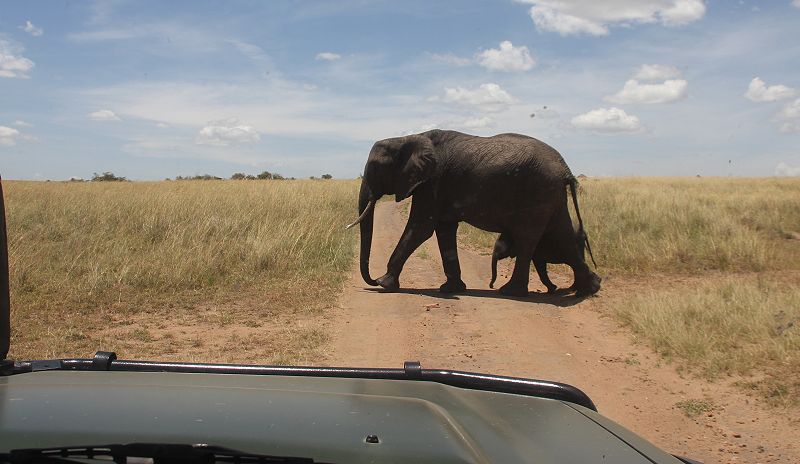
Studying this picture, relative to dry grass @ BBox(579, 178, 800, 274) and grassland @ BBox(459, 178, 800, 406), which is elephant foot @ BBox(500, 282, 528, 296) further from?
dry grass @ BBox(579, 178, 800, 274)

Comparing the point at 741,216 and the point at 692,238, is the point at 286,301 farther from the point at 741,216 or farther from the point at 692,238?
the point at 741,216

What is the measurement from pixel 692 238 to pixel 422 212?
668 centimetres

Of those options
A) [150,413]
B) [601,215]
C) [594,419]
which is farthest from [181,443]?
[601,215]

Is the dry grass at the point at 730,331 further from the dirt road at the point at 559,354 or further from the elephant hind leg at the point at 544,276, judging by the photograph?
the elephant hind leg at the point at 544,276

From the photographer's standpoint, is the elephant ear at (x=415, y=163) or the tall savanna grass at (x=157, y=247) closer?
the tall savanna grass at (x=157, y=247)

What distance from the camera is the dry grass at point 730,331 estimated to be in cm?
646

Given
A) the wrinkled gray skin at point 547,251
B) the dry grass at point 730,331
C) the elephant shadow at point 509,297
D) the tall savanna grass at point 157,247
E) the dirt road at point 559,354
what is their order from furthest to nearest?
the wrinkled gray skin at point 547,251
the elephant shadow at point 509,297
the tall savanna grass at point 157,247
the dry grass at point 730,331
the dirt road at point 559,354

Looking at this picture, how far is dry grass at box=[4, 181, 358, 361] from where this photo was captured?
834 cm

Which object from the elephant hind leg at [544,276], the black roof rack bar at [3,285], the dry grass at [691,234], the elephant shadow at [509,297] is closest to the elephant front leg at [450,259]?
the elephant shadow at [509,297]

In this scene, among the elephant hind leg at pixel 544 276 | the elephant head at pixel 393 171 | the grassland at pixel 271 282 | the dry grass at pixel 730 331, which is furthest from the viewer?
the elephant hind leg at pixel 544 276

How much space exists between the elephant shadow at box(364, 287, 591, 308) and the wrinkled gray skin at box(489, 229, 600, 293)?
16 centimetres

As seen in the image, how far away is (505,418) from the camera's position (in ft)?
7.14

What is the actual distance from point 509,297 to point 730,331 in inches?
132

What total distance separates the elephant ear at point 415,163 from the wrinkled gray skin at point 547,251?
145 cm
